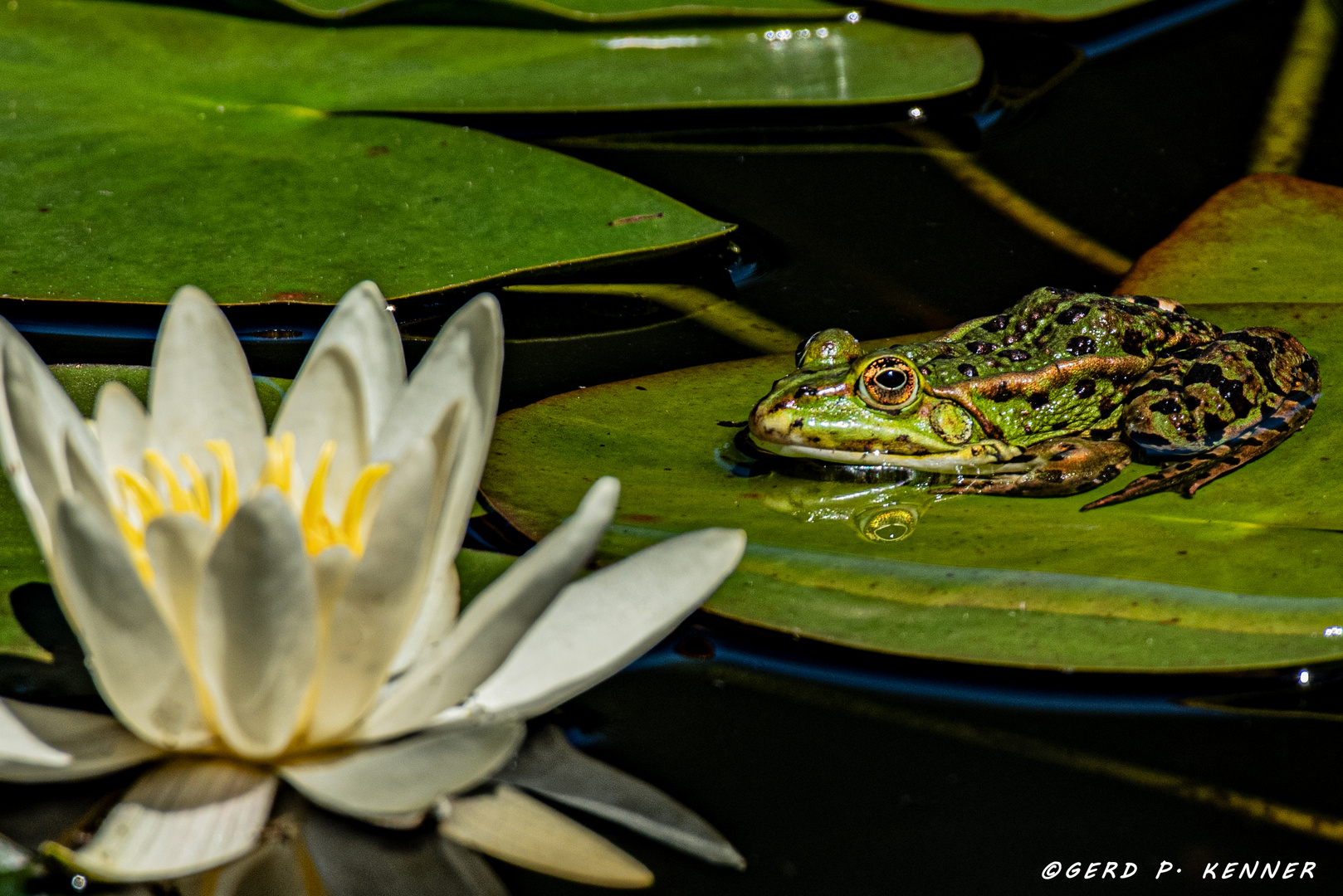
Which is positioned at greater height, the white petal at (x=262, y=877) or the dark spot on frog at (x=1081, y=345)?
the dark spot on frog at (x=1081, y=345)

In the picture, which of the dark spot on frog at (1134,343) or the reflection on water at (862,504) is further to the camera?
the dark spot on frog at (1134,343)

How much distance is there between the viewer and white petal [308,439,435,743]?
144cm

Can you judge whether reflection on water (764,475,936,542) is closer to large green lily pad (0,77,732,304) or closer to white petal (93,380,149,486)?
large green lily pad (0,77,732,304)

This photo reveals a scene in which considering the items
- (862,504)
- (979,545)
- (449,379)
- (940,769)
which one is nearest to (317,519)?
(449,379)

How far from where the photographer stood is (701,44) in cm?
430

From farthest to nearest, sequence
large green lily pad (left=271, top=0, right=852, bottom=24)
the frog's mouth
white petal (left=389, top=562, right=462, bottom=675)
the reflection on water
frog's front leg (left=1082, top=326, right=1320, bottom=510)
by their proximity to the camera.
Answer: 1. large green lily pad (left=271, top=0, right=852, bottom=24)
2. the frog's mouth
3. frog's front leg (left=1082, top=326, right=1320, bottom=510)
4. the reflection on water
5. white petal (left=389, top=562, right=462, bottom=675)

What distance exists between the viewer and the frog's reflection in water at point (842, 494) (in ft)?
7.73

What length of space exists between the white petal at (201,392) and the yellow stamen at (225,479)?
1 centimetres

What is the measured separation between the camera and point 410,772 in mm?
1445

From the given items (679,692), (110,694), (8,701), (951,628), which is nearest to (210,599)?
(110,694)

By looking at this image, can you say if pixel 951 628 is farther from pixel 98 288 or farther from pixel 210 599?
pixel 98 288

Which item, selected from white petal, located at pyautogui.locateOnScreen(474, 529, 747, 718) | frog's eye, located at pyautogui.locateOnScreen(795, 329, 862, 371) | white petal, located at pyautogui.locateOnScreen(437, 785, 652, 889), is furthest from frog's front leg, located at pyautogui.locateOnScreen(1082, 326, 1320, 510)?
white petal, located at pyautogui.locateOnScreen(437, 785, 652, 889)

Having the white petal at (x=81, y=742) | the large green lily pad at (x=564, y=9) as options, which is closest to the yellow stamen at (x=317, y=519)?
the white petal at (x=81, y=742)

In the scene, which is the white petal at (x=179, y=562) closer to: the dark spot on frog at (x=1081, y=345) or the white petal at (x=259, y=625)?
the white petal at (x=259, y=625)
